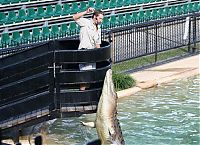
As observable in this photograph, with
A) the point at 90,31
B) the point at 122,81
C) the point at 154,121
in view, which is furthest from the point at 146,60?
the point at 90,31

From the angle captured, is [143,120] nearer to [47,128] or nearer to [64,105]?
[47,128]

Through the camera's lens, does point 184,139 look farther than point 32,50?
Yes

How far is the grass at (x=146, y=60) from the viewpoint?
17.1 metres

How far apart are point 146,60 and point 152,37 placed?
802mm

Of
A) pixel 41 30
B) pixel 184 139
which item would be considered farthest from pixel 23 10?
pixel 184 139

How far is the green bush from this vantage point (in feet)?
48.2

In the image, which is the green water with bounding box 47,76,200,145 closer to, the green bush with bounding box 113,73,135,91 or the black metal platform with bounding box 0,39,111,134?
the green bush with bounding box 113,73,135,91

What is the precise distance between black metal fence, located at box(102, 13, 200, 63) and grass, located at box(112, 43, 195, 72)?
5.9 inches

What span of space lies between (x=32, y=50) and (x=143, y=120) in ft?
15.6

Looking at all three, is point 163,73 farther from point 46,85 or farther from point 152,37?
point 46,85

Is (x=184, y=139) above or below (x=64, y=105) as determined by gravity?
below

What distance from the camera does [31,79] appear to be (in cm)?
800

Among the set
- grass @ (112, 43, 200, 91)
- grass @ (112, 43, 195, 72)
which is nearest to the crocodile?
grass @ (112, 43, 200, 91)

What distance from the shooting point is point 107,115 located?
7957 millimetres
